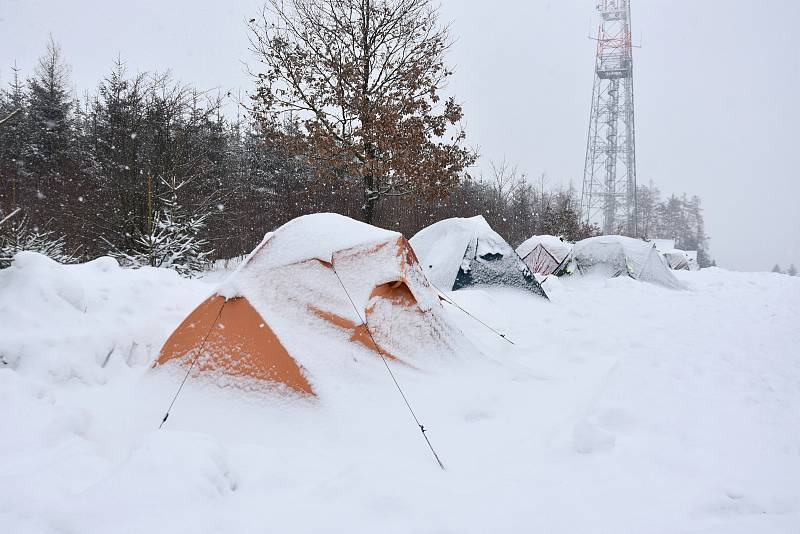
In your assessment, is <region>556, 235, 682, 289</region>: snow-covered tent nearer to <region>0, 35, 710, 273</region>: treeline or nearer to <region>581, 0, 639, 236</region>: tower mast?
<region>0, 35, 710, 273</region>: treeline

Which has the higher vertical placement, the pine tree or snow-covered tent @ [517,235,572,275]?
the pine tree

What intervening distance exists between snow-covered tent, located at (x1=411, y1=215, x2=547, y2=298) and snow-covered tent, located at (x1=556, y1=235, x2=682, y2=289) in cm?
473

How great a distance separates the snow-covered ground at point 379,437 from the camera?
1950mm

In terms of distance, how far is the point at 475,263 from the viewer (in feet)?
25.1

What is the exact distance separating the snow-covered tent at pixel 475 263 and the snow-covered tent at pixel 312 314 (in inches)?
143

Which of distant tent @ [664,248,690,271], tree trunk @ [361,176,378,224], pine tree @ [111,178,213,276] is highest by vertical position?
tree trunk @ [361,176,378,224]

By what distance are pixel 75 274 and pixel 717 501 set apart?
4.79 meters

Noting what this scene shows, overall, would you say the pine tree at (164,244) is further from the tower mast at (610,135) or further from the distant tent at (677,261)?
the tower mast at (610,135)

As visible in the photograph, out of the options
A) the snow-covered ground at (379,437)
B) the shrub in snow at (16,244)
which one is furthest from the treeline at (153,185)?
the snow-covered ground at (379,437)

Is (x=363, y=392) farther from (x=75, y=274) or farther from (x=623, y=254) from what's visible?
(x=623, y=254)

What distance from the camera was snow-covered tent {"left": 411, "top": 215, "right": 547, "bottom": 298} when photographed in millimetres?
7594

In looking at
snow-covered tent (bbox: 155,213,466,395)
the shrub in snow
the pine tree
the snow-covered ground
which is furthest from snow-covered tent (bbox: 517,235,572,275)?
the shrub in snow

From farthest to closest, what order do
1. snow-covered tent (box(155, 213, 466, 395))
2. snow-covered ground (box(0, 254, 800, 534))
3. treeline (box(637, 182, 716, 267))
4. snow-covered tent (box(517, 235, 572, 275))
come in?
treeline (box(637, 182, 716, 267)) < snow-covered tent (box(517, 235, 572, 275)) < snow-covered tent (box(155, 213, 466, 395)) < snow-covered ground (box(0, 254, 800, 534))

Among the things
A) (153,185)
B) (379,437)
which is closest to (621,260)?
(379,437)
